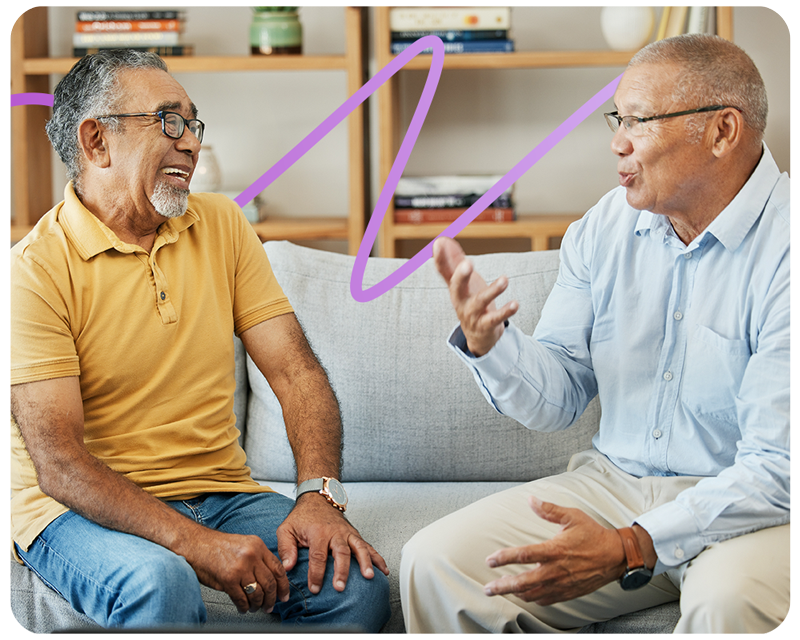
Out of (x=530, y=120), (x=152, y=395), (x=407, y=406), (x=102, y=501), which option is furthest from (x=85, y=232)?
(x=530, y=120)

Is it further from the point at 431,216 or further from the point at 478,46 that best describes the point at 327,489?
the point at 478,46

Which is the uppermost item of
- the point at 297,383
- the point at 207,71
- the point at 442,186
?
the point at 207,71

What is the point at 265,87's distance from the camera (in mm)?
2367

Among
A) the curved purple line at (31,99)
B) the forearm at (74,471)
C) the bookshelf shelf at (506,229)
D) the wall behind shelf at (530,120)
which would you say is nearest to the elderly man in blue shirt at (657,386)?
the forearm at (74,471)

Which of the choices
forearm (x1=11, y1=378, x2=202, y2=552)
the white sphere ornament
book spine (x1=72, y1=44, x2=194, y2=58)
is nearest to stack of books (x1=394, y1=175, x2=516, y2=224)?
the white sphere ornament

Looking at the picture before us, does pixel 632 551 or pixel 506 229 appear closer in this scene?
pixel 632 551

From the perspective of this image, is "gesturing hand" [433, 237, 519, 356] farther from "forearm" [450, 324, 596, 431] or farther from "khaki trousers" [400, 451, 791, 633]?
"khaki trousers" [400, 451, 791, 633]

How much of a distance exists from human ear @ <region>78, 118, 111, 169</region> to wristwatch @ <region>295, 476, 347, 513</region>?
63 cm

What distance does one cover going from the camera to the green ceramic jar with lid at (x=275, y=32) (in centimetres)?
214

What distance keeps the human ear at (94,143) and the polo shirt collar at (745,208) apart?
0.98 meters

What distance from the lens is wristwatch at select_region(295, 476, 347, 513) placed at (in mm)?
1265

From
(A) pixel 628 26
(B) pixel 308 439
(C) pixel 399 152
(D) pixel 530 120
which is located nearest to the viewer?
(B) pixel 308 439

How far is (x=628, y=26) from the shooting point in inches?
80.7

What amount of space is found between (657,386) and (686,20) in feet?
4.22
